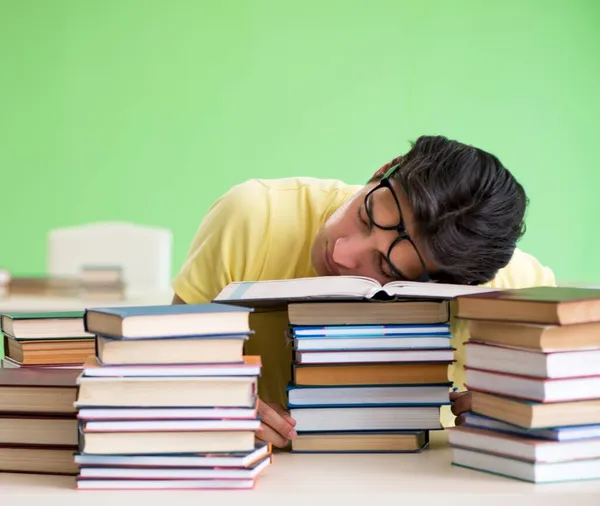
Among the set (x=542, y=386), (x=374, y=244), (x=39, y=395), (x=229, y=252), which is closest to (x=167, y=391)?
(x=39, y=395)

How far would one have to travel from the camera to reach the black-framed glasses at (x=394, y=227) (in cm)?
138

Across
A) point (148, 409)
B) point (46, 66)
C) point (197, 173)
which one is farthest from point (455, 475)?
point (46, 66)

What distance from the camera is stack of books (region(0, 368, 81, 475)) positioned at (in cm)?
105

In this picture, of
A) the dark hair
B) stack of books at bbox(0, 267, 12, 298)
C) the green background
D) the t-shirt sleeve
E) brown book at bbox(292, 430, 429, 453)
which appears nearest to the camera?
brown book at bbox(292, 430, 429, 453)

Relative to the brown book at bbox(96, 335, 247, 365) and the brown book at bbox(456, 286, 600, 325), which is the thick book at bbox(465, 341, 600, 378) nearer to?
the brown book at bbox(456, 286, 600, 325)

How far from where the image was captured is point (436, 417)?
3.80ft

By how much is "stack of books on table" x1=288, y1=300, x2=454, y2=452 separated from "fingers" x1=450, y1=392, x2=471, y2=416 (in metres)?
0.10

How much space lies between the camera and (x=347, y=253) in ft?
4.64

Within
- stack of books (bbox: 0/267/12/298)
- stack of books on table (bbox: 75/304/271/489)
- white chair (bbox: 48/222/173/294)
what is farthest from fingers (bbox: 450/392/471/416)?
white chair (bbox: 48/222/173/294)

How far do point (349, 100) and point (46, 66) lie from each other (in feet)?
6.31

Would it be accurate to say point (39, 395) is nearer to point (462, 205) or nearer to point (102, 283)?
point (462, 205)

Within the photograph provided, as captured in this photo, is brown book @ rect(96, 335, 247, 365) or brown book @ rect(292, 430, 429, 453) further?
brown book @ rect(292, 430, 429, 453)

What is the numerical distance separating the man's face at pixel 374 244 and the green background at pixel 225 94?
4.00 metres

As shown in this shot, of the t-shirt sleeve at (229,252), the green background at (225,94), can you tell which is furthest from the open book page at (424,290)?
the green background at (225,94)
